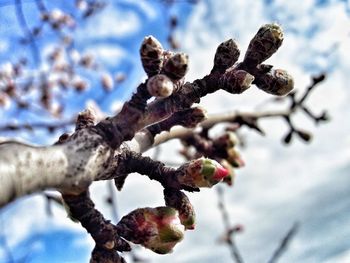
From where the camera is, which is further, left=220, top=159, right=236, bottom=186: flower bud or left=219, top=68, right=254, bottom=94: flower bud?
left=220, top=159, right=236, bottom=186: flower bud

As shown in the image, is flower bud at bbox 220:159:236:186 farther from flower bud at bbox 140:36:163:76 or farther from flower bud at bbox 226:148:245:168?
flower bud at bbox 140:36:163:76

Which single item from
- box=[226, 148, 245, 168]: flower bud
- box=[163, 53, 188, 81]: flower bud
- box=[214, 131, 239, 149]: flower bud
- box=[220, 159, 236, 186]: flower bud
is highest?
box=[214, 131, 239, 149]: flower bud

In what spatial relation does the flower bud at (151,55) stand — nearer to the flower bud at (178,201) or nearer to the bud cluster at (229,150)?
the flower bud at (178,201)

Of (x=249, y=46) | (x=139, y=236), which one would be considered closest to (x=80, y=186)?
(x=139, y=236)

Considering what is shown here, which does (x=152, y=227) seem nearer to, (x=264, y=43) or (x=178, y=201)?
(x=178, y=201)

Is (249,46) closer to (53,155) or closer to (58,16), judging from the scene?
(53,155)

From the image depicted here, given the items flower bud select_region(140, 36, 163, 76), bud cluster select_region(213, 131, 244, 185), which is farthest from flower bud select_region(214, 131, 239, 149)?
flower bud select_region(140, 36, 163, 76)
